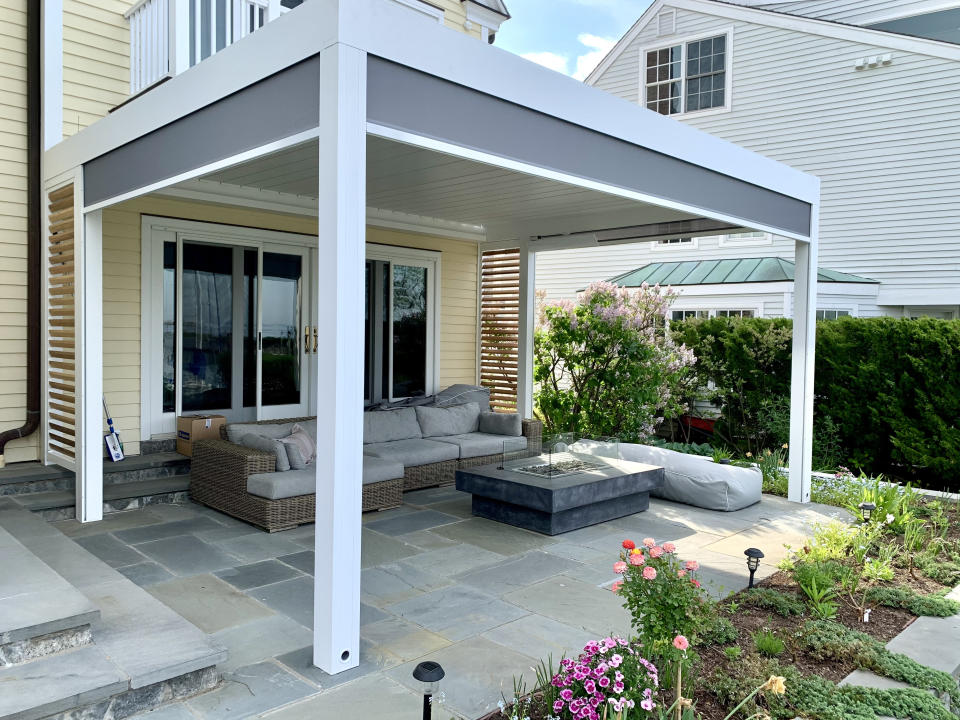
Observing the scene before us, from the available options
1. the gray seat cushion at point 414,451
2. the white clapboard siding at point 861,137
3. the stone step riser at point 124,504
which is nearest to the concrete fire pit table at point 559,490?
the gray seat cushion at point 414,451

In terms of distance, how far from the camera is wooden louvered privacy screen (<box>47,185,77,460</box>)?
215 inches

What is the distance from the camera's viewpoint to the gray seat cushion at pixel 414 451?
6.57m

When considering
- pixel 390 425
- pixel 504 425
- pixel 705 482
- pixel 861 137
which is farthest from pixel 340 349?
pixel 861 137

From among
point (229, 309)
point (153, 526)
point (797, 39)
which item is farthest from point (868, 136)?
point (153, 526)

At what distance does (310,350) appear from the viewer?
784 centimetres

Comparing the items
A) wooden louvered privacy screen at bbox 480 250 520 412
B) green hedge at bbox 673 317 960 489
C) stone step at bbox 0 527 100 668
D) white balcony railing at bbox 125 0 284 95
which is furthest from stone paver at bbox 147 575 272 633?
green hedge at bbox 673 317 960 489

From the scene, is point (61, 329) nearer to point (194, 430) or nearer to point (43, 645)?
point (194, 430)

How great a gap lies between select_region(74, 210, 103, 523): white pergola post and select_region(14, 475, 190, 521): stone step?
0.19 meters

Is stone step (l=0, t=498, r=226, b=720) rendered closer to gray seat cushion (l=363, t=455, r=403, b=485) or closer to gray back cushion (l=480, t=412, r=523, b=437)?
gray seat cushion (l=363, t=455, r=403, b=485)

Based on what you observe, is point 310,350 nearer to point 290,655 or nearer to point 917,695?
point 290,655

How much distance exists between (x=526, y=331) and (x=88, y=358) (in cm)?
506

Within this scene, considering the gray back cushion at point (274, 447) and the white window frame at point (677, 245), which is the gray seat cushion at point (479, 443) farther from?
the white window frame at point (677, 245)

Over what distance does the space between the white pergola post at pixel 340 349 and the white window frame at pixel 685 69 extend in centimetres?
1087

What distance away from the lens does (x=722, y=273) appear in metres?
12.1
